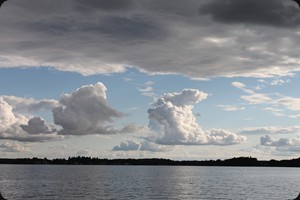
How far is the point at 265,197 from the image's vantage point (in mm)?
40812

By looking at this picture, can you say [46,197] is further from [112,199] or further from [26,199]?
[112,199]

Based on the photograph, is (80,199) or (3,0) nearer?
(3,0)

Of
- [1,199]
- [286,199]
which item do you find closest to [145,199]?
[286,199]

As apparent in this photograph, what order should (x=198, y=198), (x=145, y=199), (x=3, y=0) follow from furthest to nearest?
(x=198, y=198)
(x=145, y=199)
(x=3, y=0)

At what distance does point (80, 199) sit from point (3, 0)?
2955cm

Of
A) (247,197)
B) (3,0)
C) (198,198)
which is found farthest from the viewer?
(247,197)

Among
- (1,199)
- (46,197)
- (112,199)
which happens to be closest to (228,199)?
(112,199)

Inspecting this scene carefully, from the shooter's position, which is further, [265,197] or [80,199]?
[265,197]

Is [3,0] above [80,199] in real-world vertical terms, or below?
above

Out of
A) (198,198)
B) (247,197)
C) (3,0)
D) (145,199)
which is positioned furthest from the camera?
(247,197)

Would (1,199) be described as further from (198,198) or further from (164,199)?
(198,198)

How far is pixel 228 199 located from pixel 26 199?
17.4 metres

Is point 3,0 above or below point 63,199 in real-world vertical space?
above

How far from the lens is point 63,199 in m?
35.4
